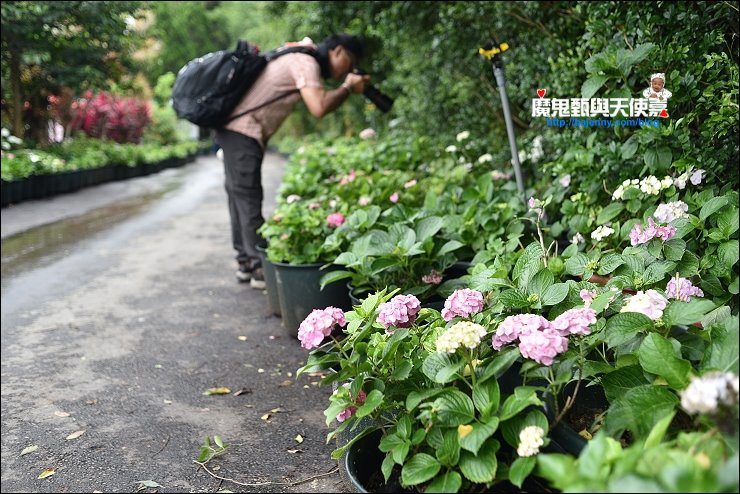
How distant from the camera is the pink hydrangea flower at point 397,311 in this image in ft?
6.18

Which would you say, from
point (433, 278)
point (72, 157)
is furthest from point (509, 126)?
point (72, 157)

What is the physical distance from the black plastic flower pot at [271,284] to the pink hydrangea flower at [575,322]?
8.45 feet

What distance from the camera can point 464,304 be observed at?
6.08ft

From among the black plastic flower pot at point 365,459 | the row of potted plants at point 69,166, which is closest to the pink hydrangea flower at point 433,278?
the black plastic flower pot at point 365,459

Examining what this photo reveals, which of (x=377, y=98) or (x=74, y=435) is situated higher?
(x=377, y=98)

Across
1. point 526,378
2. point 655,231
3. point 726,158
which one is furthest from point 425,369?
point 726,158

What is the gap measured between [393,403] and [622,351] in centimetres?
56

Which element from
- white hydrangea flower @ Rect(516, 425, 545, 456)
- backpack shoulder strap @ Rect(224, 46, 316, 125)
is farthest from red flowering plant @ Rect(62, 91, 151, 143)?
white hydrangea flower @ Rect(516, 425, 545, 456)

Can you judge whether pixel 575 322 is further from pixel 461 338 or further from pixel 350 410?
pixel 350 410

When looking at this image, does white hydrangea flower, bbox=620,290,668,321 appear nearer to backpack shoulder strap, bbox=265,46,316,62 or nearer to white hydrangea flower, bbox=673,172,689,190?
white hydrangea flower, bbox=673,172,689,190

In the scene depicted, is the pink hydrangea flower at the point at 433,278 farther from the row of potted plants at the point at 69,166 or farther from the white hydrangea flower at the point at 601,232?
the row of potted plants at the point at 69,166

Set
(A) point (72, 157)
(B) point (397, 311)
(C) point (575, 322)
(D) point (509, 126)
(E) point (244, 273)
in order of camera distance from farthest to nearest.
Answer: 1. (A) point (72, 157)
2. (E) point (244, 273)
3. (D) point (509, 126)
4. (B) point (397, 311)
5. (C) point (575, 322)

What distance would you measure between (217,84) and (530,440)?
137 inches

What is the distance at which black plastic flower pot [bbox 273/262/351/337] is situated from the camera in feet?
11.5
